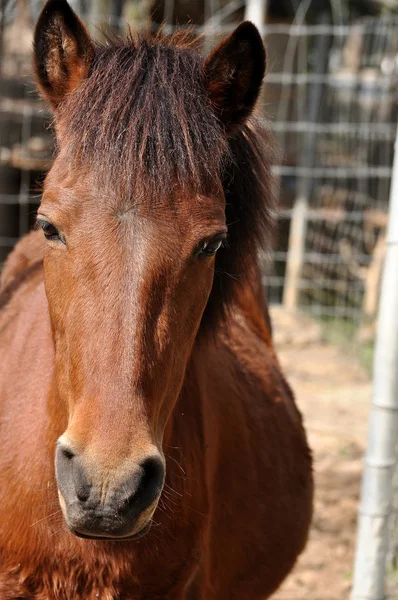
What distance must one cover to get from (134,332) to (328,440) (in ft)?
15.0

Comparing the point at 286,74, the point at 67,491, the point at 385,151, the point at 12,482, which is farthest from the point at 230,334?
the point at 286,74

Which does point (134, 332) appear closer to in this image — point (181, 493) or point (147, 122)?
point (147, 122)

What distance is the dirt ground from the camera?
431 cm

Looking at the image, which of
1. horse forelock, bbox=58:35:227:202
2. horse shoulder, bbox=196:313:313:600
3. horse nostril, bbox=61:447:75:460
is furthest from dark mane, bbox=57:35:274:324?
horse shoulder, bbox=196:313:313:600

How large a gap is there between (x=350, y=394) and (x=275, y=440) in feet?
14.1

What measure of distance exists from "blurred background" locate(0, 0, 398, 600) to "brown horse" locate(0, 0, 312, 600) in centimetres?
395

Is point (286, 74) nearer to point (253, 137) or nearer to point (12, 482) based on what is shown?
point (253, 137)

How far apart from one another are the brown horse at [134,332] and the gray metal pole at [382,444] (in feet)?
1.59

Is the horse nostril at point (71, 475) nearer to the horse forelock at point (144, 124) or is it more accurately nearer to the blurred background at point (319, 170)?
the horse forelock at point (144, 124)

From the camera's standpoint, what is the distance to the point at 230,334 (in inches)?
129

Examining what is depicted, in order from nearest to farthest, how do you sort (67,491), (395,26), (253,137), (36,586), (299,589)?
(67,491), (36,586), (253,137), (299,589), (395,26)

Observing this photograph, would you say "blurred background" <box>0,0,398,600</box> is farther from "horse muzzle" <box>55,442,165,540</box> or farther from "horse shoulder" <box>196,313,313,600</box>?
"horse muzzle" <box>55,442,165,540</box>

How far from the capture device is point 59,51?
2209mm

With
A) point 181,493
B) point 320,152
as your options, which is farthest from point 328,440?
point 320,152
